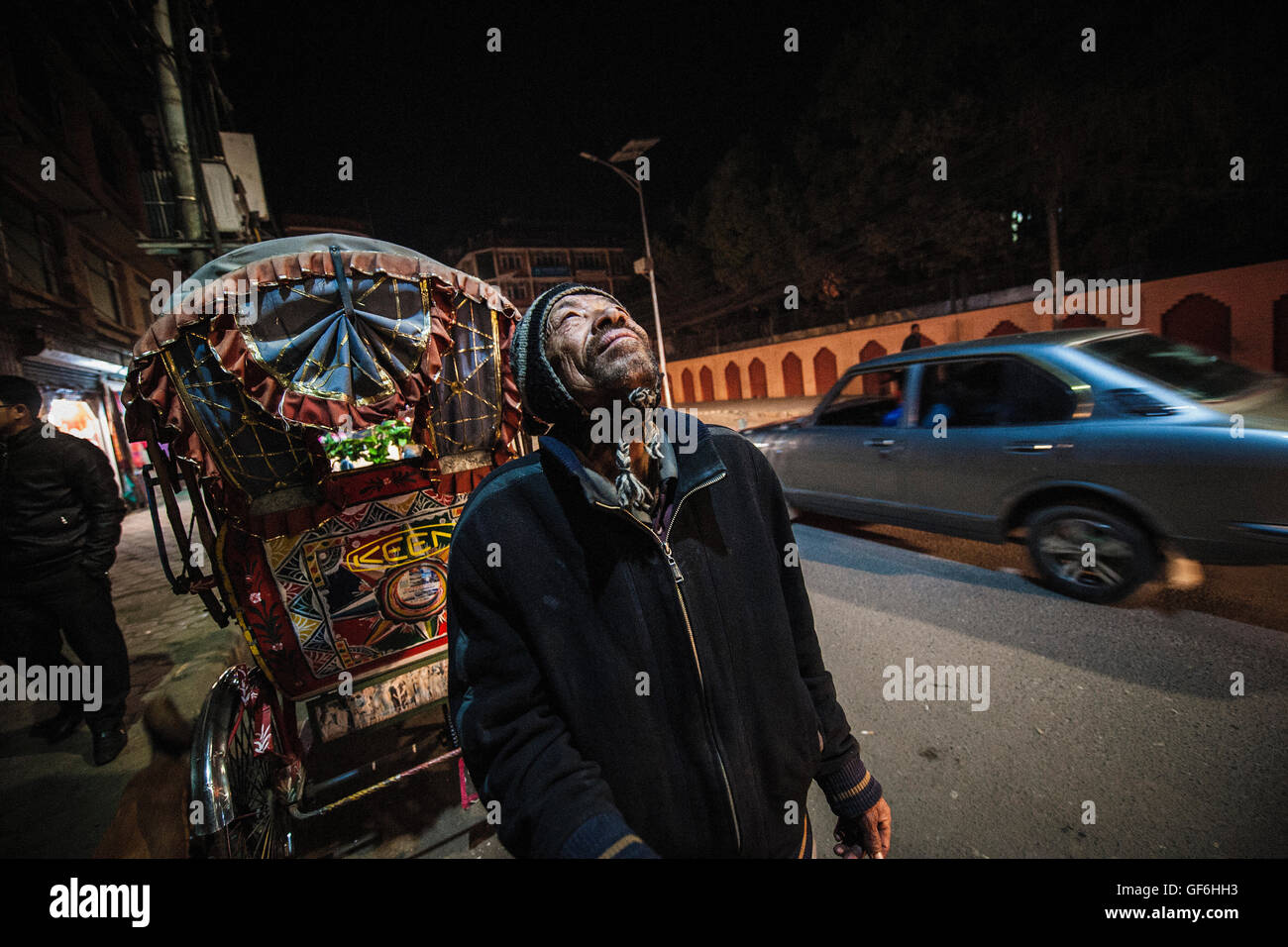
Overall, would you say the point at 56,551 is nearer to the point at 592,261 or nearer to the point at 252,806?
the point at 252,806

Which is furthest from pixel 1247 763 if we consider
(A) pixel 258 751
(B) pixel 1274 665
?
(A) pixel 258 751

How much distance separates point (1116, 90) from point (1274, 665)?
1535 centimetres

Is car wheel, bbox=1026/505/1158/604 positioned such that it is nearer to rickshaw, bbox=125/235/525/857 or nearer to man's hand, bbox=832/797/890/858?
man's hand, bbox=832/797/890/858

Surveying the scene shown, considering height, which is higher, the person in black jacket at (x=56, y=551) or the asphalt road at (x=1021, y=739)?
the person in black jacket at (x=56, y=551)

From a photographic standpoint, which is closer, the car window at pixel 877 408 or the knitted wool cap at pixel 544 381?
the knitted wool cap at pixel 544 381

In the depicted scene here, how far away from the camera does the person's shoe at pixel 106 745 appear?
3205mm

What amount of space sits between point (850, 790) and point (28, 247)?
17012 mm

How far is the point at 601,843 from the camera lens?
0.98 m

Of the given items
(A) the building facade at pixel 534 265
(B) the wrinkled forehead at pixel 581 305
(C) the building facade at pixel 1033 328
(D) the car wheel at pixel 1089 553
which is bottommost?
(D) the car wheel at pixel 1089 553

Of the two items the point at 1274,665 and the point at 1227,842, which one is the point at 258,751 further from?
the point at 1274,665

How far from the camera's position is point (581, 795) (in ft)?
3.47

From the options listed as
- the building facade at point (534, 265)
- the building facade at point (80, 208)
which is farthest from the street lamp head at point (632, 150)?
the building facade at point (534, 265)

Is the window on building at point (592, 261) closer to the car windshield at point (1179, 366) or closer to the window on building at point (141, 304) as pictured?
the window on building at point (141, 304)

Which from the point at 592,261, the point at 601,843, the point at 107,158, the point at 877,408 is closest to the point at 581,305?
the point at 601,843
